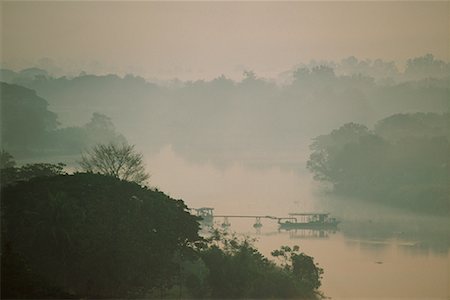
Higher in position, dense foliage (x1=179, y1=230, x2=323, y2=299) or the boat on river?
the boat on river

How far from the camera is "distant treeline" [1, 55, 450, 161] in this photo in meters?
35.8

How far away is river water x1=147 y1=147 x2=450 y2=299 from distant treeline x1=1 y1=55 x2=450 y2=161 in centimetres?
795

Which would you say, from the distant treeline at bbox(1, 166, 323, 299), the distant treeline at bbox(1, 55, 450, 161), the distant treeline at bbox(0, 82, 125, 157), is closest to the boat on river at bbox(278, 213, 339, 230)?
the distant treeline at bbox(1, 166, 323, 299)

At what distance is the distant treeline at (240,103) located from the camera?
35.8 metres

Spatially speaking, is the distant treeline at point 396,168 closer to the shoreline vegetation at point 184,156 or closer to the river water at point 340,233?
the shoreline vegetation at point 184,156

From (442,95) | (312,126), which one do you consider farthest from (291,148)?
(442,95)

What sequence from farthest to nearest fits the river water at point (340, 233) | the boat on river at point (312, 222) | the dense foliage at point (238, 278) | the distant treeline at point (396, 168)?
the distant treeline at point (396, 168)
the boat on river at point (312, 222)
the river water at point (340, 233)
the dense foliage at point (238, 278)

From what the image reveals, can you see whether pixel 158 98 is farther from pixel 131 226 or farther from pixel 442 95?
pixel 131 226

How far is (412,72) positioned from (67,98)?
65.8 feet

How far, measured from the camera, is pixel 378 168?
21938mm

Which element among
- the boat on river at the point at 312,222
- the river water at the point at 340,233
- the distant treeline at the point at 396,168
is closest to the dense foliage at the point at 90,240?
the river water at the point at 340,233

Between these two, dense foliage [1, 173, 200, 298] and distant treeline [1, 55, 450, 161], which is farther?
distant treeline [1, 55, 450, 161]

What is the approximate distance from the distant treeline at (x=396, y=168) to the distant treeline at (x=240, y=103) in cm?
841

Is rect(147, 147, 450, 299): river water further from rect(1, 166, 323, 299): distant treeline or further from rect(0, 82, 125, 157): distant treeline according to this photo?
rect(0, 82, 125, 157): distant treeline
